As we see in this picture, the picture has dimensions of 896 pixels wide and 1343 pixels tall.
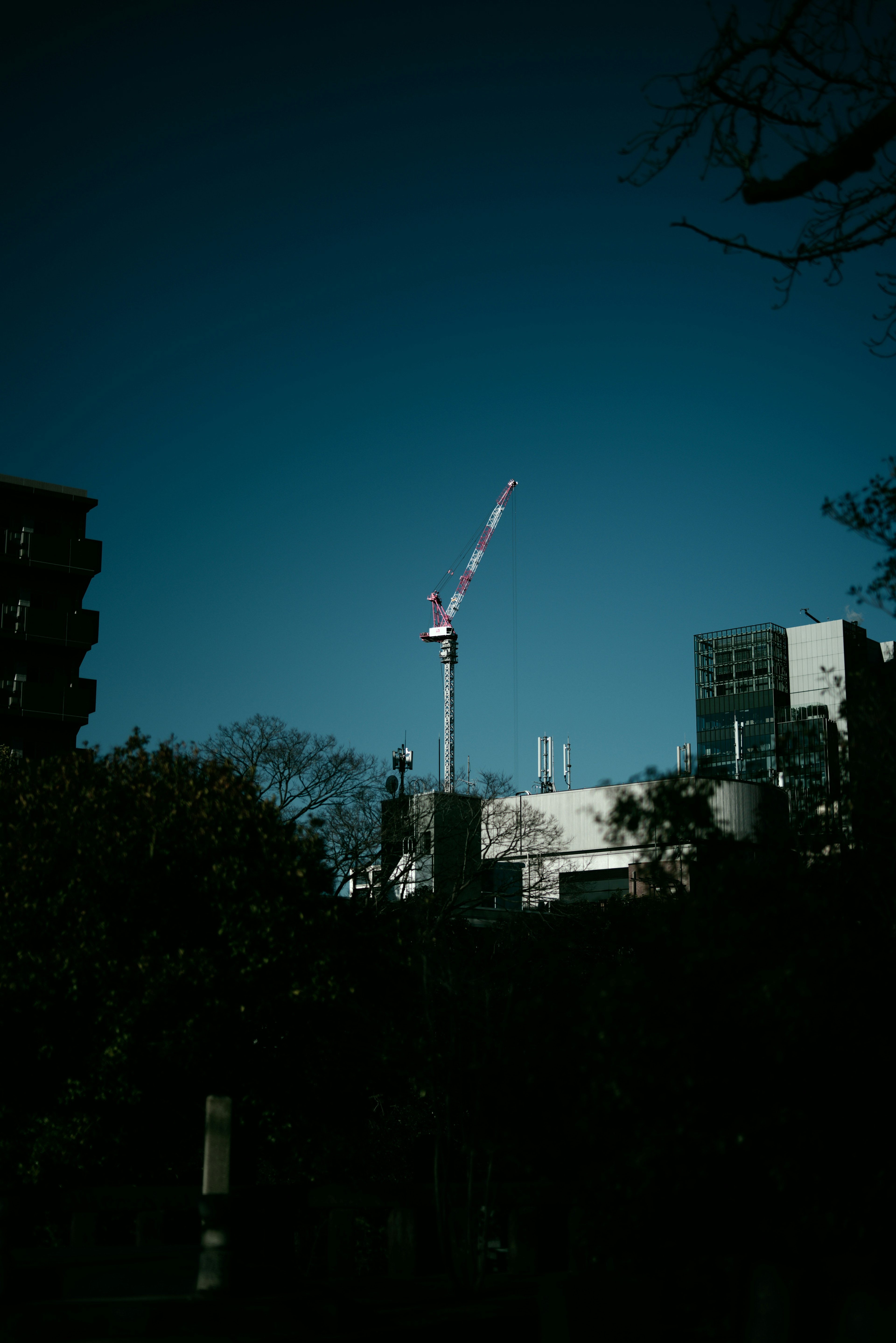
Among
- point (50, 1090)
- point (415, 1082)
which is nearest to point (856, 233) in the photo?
point (415, 1082)

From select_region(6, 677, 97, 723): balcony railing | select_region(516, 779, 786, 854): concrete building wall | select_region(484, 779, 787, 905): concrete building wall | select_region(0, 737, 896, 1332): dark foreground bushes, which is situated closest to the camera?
select_region(0, 737, 896, 1332): dark foreground bushes

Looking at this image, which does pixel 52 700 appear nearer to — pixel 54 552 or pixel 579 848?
pixel 54 552

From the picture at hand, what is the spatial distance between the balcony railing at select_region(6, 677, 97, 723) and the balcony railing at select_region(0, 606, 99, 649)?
156 cm

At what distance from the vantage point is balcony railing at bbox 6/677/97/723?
1800 inches

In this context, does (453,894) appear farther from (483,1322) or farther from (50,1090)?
(483,1322)

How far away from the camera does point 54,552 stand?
47.9 m

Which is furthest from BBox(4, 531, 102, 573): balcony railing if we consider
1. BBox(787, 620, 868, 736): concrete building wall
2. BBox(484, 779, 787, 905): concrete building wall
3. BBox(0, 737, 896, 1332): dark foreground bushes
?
BBox(787, 620, 868, 736): concrete building wall

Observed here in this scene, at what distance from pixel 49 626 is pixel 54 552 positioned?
289 cm

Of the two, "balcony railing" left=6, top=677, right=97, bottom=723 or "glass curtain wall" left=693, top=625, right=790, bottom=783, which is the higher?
"glass curtain wall" left=693, top=625, right=790, bottom=783

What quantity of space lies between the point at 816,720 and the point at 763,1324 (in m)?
8.22

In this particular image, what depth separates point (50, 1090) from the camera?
60.7 ft

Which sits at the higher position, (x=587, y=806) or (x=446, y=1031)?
(x=587, y=806)

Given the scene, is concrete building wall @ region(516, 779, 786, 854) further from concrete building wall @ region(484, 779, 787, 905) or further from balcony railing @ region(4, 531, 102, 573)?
balcony railing @ region(4, 531, 102, 573)

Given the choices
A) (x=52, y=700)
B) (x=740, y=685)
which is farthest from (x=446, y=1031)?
(x=740, y=685)
